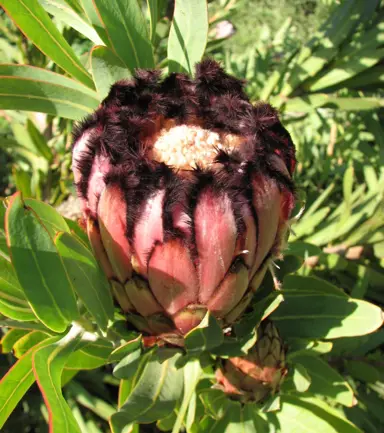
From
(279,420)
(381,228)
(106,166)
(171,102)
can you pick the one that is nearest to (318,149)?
(381,228)

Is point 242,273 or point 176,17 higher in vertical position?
point 176,17

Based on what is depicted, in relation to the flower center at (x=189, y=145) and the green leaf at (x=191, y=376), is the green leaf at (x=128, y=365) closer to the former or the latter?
the green leaf at (x=191, y=376)

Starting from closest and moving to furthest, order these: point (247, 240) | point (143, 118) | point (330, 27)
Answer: point (247, 240), point (143, 118), point (330, 27)

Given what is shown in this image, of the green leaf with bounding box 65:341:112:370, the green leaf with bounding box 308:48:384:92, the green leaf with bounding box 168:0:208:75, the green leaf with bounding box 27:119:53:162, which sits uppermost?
the green leaf with bounding box 168:0:208:75

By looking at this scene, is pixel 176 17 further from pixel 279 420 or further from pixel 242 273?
pixel 279 420

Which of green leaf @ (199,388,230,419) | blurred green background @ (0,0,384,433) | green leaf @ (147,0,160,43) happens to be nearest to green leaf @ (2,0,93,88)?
green leaf @ (147,0,160,43)

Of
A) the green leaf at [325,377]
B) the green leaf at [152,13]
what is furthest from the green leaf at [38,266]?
the green leaf at [325,377]

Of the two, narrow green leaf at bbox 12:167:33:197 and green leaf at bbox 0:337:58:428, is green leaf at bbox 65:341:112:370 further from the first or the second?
narrow green leaf at bbox 12:167:33:197
